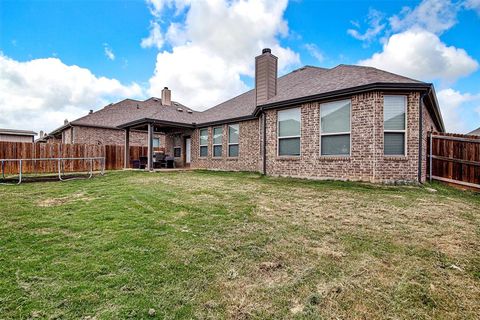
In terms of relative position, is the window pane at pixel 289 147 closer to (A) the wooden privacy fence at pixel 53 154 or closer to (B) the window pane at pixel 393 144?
(B) the window pane at pixel 393 144

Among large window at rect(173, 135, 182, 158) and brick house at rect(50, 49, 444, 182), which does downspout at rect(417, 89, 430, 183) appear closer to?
brick house at rect(50, 49, 444, 182)

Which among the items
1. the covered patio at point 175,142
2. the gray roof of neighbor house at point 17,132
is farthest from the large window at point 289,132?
the gray roof of neighbor house at point 17,132

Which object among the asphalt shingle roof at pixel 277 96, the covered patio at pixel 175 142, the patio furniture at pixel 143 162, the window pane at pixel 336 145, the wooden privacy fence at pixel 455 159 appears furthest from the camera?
the patio furniture at pixel 143 162

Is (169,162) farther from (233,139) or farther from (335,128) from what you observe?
(335,128)

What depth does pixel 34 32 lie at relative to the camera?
48.3ft

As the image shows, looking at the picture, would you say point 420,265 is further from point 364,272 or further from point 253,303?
point 253,303

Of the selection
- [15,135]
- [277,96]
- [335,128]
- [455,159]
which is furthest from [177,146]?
[15,135]

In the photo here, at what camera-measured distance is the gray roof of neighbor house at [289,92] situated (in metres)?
8.28

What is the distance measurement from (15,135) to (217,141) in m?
20.7

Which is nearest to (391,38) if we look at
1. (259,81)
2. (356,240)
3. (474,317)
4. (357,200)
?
(259,81)

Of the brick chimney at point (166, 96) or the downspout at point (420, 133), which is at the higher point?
the brick chimney at point (166, 96)

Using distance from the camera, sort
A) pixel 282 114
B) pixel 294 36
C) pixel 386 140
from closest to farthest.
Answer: pixel 386 140, pixel 282 114, pixel 294 36

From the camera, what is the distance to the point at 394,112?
26.0 feet

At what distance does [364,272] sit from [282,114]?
28.1 feet
